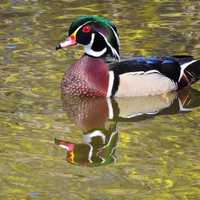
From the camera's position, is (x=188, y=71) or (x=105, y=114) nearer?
(x=105, y=114)

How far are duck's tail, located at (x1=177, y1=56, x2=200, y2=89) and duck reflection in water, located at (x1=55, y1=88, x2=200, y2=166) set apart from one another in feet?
0.35

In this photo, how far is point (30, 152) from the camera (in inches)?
371

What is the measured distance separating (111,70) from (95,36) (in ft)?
1.70

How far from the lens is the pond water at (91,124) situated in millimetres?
8547

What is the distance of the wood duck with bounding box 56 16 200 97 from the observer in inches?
462

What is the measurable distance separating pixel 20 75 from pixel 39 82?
0.37 m

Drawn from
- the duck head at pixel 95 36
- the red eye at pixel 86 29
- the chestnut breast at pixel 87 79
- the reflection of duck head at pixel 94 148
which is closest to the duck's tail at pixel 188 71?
the duck head at pixel 95 36

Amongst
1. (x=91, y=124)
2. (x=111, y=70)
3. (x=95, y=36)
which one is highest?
(x=95, y=36)

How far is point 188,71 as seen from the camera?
12.1m

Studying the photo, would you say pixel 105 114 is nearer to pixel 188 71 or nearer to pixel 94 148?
pixel 94 148

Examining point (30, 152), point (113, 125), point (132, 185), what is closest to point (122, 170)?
point (132, 185)

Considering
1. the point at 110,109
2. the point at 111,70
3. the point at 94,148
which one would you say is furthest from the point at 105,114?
the point at 94,148

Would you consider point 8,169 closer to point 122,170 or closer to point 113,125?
point 122,170

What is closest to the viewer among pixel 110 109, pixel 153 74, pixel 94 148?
pixel 94 148
